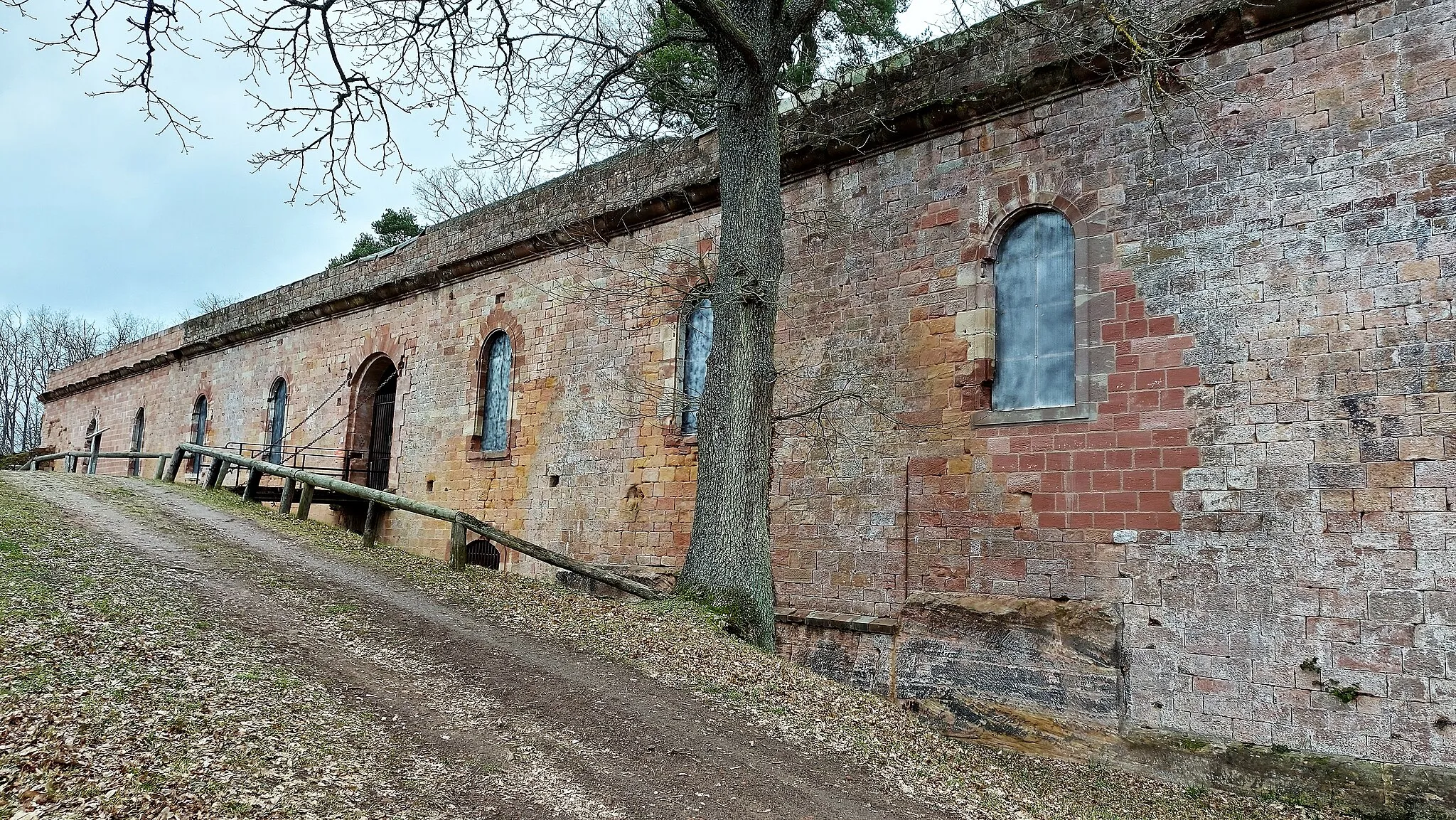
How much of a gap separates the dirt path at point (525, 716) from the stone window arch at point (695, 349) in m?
A: 4.29

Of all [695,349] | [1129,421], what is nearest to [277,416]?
[695,349]

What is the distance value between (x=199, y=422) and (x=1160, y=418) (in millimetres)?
21307

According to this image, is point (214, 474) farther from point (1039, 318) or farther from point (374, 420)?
point (1039, 318)

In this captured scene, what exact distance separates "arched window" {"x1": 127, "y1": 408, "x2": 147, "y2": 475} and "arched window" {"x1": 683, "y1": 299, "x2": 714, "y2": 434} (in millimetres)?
18611

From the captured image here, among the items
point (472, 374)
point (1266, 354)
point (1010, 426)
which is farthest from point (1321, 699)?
point (472, 374)

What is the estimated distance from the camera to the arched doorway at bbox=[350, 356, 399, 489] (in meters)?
16.8

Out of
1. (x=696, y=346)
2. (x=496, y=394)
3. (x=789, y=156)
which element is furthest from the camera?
(x=496, y=394)

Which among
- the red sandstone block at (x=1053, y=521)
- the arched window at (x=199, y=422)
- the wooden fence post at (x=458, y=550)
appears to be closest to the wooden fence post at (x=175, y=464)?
the arched window at (x=199, y=422)

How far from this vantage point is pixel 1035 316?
27.1 feet

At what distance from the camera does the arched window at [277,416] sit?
18.5m

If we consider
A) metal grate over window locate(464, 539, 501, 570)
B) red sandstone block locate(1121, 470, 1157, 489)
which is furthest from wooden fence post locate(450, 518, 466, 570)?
red sandstone block locate(1121, 470, 1157, 489)

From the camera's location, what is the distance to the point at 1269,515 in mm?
6691

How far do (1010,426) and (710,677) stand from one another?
3.58 meters

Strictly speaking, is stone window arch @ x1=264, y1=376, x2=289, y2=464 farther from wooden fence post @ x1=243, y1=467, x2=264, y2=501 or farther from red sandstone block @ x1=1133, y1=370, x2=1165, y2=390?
red sandstone block @ x1=1133, y1=370, x2=1165, y2=390
